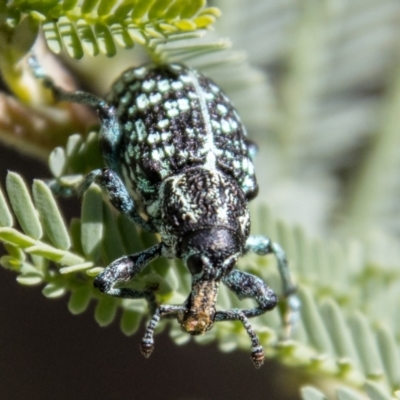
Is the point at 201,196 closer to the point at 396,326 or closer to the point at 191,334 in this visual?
the point at 191,334

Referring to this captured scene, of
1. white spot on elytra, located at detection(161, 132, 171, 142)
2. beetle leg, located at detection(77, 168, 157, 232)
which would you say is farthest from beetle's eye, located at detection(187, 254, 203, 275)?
white spot on elytra, located at detection(161, 132, 171, 142)

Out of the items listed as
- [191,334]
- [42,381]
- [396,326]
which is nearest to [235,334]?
[191,334]

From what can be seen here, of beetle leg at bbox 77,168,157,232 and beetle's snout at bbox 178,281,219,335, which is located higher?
beetle leg at bbox 77,168,157,232

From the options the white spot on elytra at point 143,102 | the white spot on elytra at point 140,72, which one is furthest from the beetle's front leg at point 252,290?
the white spot on elytra at point 140,72

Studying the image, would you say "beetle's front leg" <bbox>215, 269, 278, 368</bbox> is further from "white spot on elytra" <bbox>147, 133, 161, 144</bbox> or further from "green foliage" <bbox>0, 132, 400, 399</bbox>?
"white spot on elytra" <bbox>147, 133, 161, 144</bbox>

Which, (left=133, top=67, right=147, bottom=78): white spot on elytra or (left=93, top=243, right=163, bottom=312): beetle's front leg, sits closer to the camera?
(left=93, top=243, right=163, bottom=312): beetle's front leg

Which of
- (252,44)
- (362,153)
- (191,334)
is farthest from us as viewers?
(362,153)
